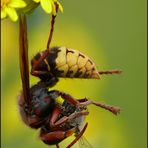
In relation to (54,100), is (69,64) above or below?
above

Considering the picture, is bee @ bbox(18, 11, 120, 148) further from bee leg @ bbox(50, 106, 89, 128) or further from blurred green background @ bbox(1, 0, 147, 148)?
blurred green background @ bbox(1, 0, 147, 148)

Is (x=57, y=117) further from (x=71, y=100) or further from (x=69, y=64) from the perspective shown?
(x=69, y=64)

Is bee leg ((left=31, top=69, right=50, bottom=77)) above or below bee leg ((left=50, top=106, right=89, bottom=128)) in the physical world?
above

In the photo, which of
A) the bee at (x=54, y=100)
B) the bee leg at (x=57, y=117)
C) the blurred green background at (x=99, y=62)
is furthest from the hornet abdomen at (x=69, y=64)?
the blurred green background at (x=99, y=62)

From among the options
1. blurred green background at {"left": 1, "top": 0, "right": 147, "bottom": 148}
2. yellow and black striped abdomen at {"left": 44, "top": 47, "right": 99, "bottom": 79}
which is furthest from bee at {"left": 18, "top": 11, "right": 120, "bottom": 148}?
blurred green background at {"left": 1, "top": 0, "right": 147, "bottom": 148}

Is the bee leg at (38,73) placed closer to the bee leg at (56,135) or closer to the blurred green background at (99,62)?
the bee leg at (56,135)

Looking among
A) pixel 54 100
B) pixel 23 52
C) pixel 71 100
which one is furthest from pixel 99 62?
pixel 23 52

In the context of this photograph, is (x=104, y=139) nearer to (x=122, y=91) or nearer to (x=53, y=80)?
(x=53, y=80)
